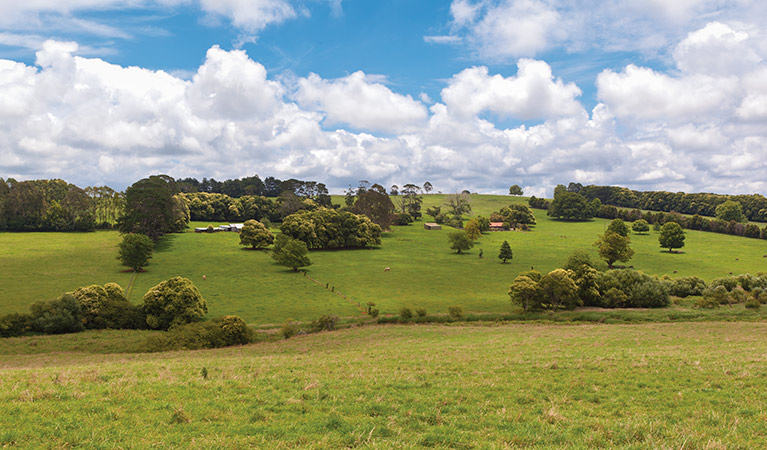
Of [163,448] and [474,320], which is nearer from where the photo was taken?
[163,448]

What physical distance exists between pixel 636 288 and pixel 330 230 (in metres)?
80.2

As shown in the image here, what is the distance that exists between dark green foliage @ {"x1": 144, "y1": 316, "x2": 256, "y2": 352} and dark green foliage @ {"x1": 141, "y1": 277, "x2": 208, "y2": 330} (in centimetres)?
781

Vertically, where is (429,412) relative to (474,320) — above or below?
above

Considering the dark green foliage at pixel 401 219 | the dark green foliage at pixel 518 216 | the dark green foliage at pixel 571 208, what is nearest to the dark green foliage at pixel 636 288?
the dark green foliage at pixel 518 216

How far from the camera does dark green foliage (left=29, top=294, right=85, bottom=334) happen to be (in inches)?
1769

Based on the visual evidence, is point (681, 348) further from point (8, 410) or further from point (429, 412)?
point (8, 410)

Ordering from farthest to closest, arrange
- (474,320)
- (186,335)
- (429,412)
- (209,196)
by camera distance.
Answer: (209,196)
(474,320)
(186,335)
(429,412)

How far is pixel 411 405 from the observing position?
470 inches

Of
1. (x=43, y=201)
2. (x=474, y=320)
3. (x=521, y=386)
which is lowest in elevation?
(x=474, y=320)

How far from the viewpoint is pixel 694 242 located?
131375 mm

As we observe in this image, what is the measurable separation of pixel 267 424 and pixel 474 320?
1711 inches

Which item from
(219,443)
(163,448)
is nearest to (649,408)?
(219,443)

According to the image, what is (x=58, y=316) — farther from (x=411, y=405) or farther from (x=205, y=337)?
(x=411, y=405)

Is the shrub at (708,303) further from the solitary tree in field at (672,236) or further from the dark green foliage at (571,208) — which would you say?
the dark green foliage at (571,208)
